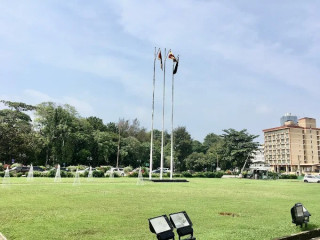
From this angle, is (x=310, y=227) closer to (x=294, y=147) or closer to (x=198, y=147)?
(x=198, y=147)

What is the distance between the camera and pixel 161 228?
19.5 ft

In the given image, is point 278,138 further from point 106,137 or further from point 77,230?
point 77,230

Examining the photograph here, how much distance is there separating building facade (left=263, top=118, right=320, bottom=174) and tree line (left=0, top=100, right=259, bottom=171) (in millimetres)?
45198

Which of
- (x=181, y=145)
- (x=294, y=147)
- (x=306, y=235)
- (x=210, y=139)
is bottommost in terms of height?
(x=306, y=235)

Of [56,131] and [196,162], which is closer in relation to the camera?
[56,131]

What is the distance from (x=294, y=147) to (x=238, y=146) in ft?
190

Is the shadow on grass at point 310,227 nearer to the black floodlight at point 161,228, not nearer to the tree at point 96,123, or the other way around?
the black floodlight at point 161,228

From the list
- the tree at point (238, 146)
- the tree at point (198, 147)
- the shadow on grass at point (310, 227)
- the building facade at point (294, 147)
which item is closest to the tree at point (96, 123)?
the tree at point (238, 146)

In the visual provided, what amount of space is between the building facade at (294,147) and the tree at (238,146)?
54.2 meters

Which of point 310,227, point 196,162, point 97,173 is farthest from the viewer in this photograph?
point 196,162

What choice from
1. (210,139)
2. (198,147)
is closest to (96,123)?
(198,147)

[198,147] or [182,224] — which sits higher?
[198,147]

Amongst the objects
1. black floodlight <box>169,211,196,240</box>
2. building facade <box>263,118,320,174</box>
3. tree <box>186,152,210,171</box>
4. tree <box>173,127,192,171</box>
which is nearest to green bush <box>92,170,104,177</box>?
black floodlight <box>169,211,196,240</box>

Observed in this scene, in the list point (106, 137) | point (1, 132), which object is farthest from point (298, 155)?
point (1, 132)
